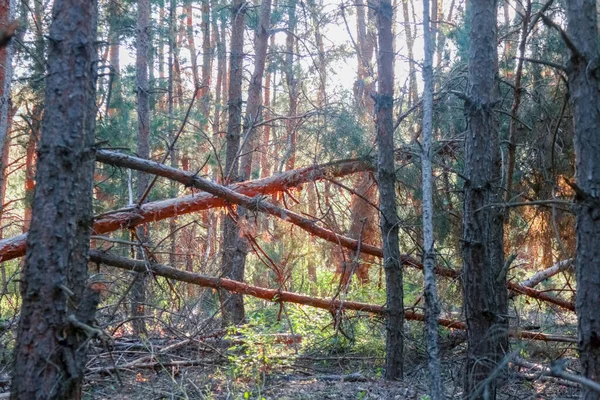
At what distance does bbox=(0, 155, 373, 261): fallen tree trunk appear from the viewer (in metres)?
6.67

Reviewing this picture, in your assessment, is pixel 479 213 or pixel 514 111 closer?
pixel 479 213

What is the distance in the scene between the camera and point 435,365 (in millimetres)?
5051

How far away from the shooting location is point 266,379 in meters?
7.14

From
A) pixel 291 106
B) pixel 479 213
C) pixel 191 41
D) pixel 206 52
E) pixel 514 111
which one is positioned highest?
pixel 191 41

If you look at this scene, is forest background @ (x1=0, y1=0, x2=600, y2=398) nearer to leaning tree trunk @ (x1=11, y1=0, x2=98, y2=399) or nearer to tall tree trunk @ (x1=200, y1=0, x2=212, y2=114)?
leaning tree trunk @ (x1=11, y1=0, x2=98, y2=399)

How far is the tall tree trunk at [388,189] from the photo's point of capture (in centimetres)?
706

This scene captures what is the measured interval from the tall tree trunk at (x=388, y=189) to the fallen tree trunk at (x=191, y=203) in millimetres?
1547

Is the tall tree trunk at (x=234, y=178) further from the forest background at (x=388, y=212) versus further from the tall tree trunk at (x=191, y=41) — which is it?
the tall tree trunk at (x=191, y=41)

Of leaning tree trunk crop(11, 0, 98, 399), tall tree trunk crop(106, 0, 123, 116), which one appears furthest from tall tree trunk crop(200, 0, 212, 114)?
leaning tree trunk crop(11, 0, 98, 399)

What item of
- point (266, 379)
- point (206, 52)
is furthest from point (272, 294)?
point (206, 52)

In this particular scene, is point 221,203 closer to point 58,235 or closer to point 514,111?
point 514,111

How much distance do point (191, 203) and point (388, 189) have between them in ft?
8.95

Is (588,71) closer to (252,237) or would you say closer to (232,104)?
(252,237)

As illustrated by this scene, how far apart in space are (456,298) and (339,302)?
187 cm
